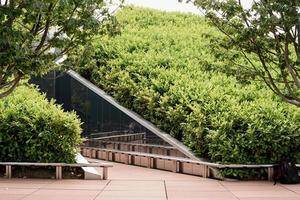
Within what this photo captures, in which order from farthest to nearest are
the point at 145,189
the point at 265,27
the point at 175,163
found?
1. the point at 175,163
2. the point at 145,189
3. the point at 265,27

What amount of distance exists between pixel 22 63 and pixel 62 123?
5300 mm

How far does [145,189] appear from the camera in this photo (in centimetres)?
1027

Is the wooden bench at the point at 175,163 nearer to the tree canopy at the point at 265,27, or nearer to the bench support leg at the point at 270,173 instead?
the bench support leg at the point at 270,173

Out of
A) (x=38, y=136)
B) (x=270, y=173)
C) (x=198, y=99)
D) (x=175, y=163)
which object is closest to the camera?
(x=270, y=173)

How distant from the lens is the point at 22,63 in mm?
6844

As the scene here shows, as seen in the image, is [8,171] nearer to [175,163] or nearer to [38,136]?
[38,136]

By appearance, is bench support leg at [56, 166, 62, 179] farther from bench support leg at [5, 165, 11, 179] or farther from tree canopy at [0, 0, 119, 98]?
tree canopy at [0, 0, 119, 98]

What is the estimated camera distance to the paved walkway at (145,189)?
9.38 meters

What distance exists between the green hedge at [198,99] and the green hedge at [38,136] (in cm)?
162

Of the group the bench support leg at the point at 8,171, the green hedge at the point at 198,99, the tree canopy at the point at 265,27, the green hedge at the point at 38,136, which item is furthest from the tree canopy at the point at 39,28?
the bench support leg at the point at 8,171

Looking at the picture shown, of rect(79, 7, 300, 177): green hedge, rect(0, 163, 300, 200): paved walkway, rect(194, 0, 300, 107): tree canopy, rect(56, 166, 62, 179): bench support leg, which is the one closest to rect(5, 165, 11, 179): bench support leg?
rect(0, 163, 300, 200): paved walkway

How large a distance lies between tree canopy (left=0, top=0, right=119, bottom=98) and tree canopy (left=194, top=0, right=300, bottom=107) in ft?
6.78

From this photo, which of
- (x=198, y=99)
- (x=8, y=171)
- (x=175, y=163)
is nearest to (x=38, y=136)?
(x=8, y=171)

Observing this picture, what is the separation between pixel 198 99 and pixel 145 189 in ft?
15.8
